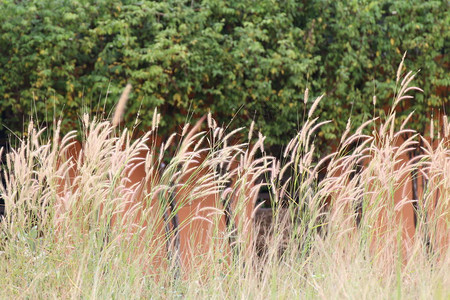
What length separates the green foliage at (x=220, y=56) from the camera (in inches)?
332

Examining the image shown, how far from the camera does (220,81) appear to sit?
9094mm

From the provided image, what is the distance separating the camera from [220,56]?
29.1 feet

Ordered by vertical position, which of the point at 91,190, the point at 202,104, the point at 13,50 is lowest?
the point at 202,104

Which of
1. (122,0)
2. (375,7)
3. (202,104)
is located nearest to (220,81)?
(202,104)

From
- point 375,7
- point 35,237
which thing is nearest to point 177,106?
point 375,7

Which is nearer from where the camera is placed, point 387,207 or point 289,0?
point 387,207

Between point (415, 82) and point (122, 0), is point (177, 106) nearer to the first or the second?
point (122, 0)

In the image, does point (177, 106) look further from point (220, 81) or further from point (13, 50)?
point (13, 50)

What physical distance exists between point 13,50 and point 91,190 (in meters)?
5.80

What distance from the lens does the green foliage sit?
8422 millimetres

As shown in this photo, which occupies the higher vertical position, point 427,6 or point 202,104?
point 427,6

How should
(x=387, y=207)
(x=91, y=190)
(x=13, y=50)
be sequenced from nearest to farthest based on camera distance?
(x=91, y=190), (x=387, y=207), (x=13, y=50)

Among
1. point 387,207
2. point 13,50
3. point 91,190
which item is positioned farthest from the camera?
point 13,50

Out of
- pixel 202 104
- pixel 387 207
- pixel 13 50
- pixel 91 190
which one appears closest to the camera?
pixel 91 190
